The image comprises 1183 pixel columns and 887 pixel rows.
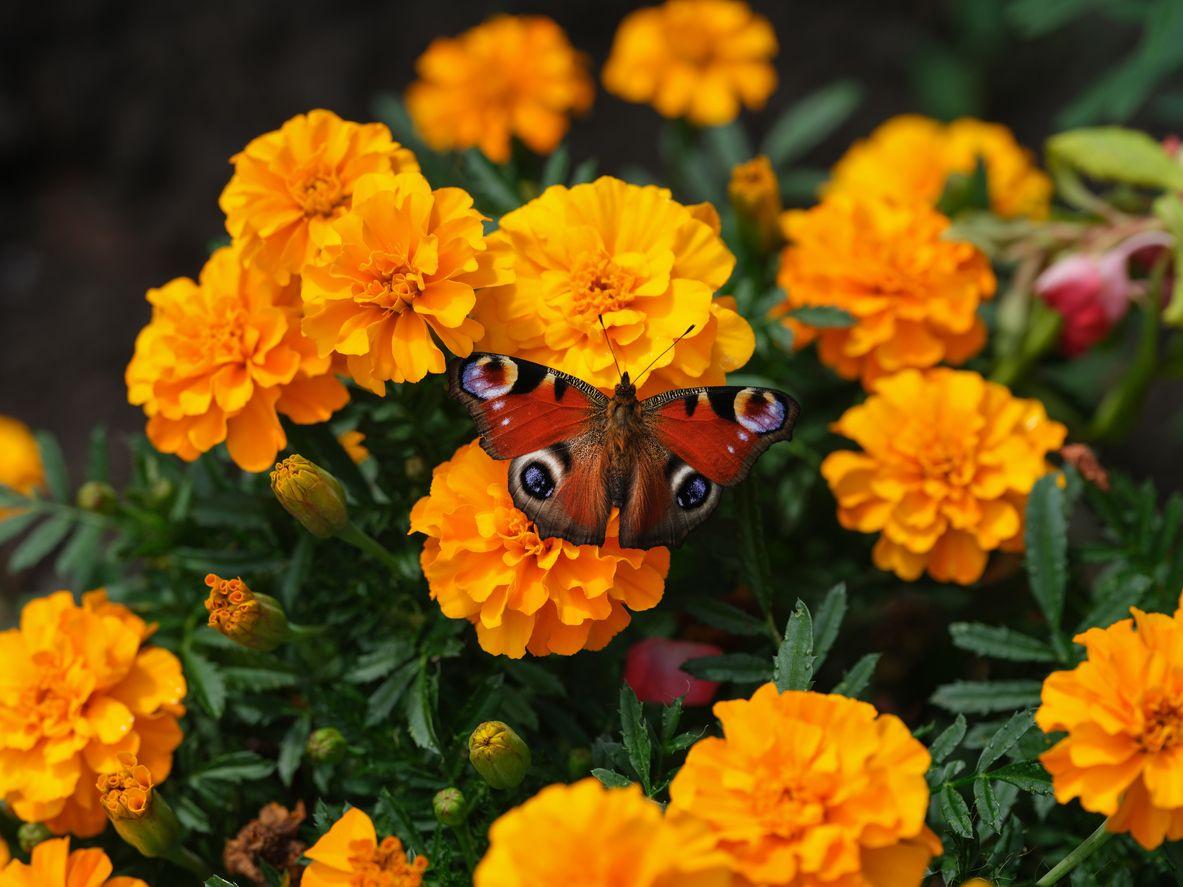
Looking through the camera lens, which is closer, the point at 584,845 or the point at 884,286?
the point at 584,845

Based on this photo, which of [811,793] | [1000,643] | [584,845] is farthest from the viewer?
→ [1000,643]

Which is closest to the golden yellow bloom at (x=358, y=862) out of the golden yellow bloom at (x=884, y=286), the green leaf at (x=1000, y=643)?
the green leaf at (x=1000, y=643)

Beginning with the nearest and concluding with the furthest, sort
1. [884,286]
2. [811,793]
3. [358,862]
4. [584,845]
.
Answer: [584,845] → [811,793] → [358,862] → [884,286]

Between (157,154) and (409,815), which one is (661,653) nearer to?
(409,815)

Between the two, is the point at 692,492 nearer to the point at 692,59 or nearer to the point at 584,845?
the point at 584,845

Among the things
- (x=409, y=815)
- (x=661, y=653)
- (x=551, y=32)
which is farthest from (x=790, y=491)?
(x=551, y=32)

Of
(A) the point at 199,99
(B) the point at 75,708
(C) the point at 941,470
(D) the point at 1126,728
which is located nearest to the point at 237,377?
(B) the point at 75,708

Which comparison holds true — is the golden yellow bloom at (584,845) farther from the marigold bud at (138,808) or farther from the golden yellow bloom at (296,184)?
the golden yellow bloom at (296,184)
